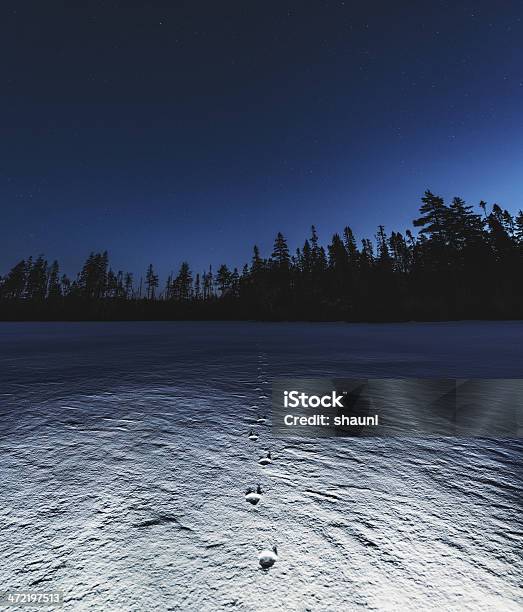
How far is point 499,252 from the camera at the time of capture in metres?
43.0

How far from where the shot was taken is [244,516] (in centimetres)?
162

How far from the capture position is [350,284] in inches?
2106

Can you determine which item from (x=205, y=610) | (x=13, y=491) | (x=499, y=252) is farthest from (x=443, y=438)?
(x=499, y=252)

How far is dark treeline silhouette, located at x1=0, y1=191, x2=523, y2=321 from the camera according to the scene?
131 ft

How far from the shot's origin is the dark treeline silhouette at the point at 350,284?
131ft

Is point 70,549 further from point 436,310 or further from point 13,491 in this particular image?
point 436,310

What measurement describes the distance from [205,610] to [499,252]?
54.5 m

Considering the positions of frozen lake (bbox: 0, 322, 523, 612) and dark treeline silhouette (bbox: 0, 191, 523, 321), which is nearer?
frozen lake (bbox: 0, 322, 523, 612)

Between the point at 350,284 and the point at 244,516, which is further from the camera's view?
the point at 350,284

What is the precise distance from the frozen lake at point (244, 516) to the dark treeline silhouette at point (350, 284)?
39.2 meters

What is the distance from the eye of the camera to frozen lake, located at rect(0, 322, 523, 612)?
119 cm

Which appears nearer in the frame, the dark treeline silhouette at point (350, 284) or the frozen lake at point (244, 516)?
the frozen lake at point (244, 516)

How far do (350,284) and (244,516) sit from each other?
54.4m

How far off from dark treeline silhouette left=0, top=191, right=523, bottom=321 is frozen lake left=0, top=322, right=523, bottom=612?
39.2 meters
